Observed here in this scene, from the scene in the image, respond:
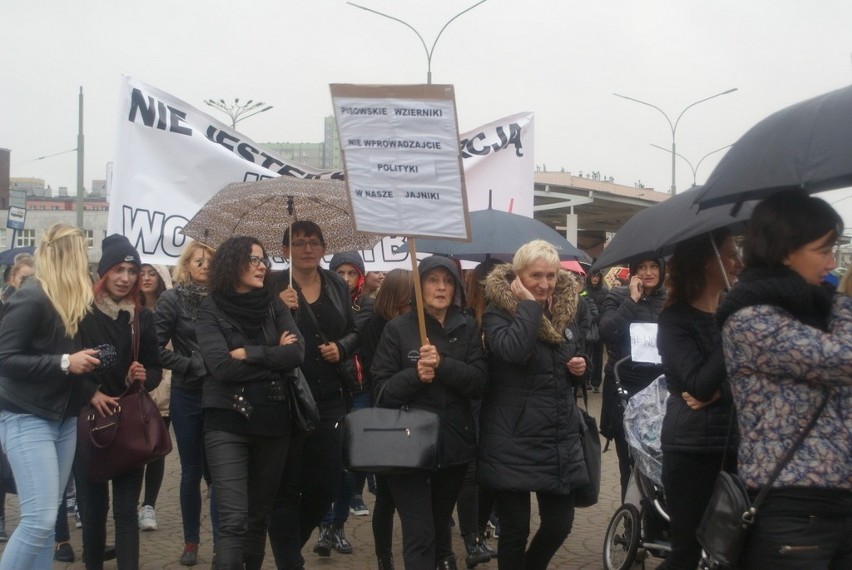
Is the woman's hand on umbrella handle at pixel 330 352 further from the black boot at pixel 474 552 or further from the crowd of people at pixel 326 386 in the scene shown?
the black boot at pixel 474 552

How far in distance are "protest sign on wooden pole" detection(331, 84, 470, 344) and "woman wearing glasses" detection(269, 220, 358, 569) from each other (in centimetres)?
95

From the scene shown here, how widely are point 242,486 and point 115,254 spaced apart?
4.55 ft

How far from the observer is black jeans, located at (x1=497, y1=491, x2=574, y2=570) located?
5.09 m

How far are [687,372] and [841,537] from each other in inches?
39.9

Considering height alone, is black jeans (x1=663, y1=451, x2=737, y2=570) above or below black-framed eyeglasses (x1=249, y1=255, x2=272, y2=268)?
below

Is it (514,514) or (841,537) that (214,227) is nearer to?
(514,514)

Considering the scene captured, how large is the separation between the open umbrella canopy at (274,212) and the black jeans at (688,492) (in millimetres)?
2446

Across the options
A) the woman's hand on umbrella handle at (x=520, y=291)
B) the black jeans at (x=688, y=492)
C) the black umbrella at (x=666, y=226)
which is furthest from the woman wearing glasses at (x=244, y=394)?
the black jeans at (x=688, y=492)

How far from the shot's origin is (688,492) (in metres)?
4.23

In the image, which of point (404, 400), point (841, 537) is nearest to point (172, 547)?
point (404, 400)

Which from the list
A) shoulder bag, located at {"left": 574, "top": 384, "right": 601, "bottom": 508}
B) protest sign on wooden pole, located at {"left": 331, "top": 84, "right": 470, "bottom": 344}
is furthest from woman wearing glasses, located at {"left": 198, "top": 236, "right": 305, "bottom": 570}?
shoulder bag, located at {"left": 574, "top": 384, "right": 601, "bottom": 508}

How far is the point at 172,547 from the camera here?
267 inches

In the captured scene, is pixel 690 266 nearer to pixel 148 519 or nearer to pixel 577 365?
pixel 577 365

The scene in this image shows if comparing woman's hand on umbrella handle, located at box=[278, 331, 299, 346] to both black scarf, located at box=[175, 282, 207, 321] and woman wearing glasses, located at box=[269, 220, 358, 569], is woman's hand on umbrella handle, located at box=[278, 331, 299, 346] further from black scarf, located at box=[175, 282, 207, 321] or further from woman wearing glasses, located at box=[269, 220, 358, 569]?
→ black scarf, located at box=[175, 282, 207, 321]
